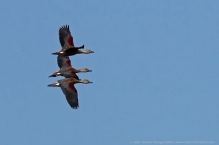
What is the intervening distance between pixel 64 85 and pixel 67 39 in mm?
5501

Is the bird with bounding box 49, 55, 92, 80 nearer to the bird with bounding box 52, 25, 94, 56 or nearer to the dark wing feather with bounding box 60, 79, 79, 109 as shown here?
the bird with bounding box 52, 25, 94, 56

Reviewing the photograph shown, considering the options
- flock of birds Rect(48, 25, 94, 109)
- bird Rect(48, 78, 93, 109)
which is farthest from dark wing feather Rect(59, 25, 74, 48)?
bird Rect(48, 78, 93, 109)

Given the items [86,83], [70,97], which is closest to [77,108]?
[70,97]

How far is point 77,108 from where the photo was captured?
62.9 metres

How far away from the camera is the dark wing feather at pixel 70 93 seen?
208 ft

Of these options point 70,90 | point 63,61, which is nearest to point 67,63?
point 63,61

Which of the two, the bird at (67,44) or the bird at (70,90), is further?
the bird at (67,44)

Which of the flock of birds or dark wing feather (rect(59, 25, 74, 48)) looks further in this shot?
dark wing feather (rect(59, 25, 74, 48))

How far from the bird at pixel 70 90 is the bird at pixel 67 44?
287 cm

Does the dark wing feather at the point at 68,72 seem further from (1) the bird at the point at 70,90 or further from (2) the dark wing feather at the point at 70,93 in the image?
(2) the dark wing feather at the point at 70,93

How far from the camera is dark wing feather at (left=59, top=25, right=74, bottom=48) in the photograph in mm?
68562

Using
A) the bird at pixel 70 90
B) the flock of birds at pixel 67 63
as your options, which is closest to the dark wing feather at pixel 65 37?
the flock of birds at pixel 67 63

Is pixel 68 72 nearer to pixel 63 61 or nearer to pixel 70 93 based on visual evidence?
pixel 63 61

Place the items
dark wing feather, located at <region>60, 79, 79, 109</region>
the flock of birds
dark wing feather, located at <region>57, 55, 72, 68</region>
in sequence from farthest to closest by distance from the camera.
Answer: dark wing feather, located at <region>57, 55, 72, 68</region> → the flock of birds → dark wing feather, located at <region>60, 79, 79, 109</region>
